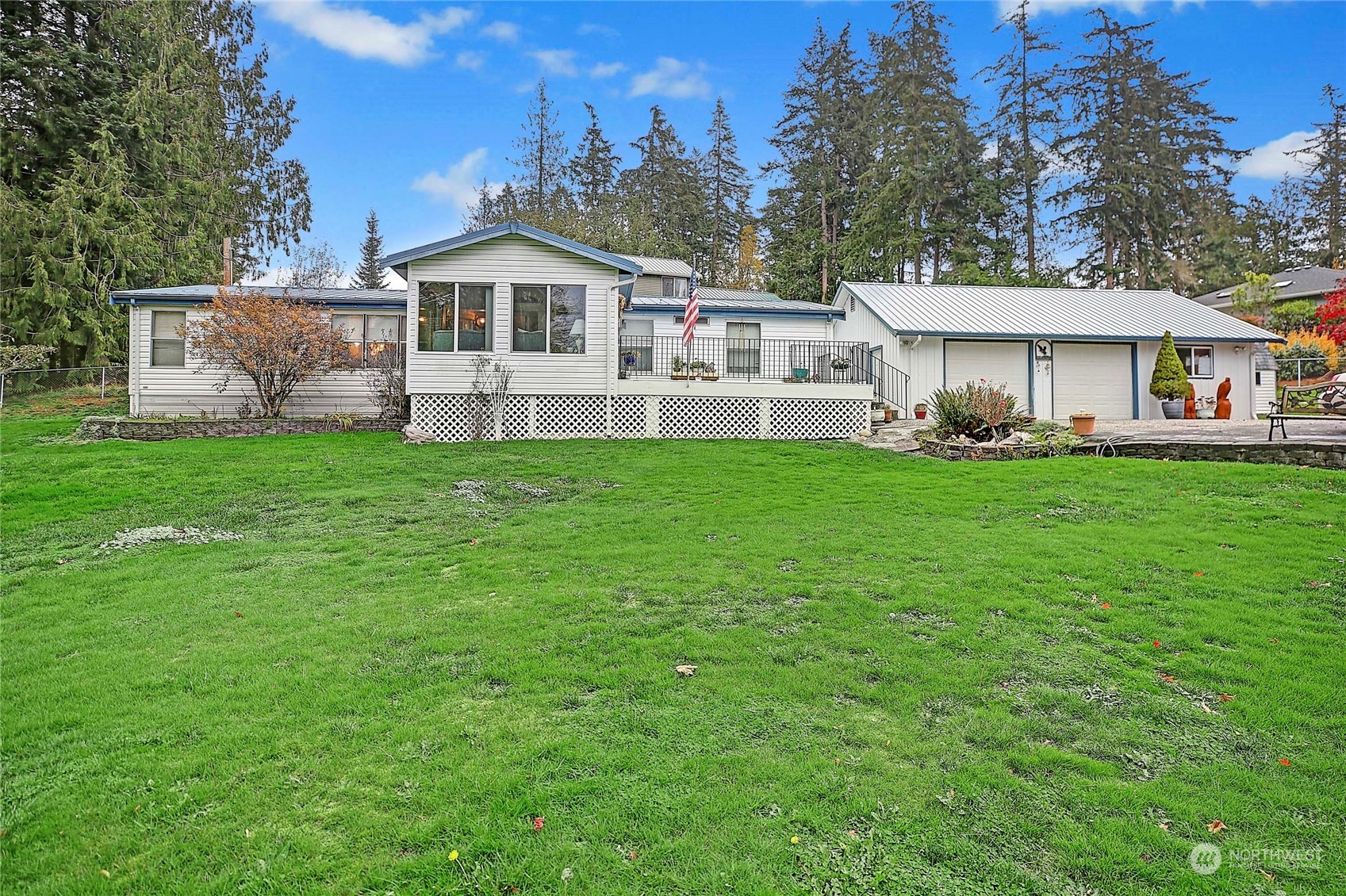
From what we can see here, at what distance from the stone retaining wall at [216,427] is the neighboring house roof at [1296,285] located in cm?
3344

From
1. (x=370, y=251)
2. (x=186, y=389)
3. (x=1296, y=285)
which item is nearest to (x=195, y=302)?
(x=186, y=389)

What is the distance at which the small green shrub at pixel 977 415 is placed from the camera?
476 inches

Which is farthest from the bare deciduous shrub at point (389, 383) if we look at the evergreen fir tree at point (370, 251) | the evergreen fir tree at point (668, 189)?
the evergreen fir tree at point (370, 251)

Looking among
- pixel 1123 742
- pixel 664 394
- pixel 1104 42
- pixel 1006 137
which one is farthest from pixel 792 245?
pixel 1123 742

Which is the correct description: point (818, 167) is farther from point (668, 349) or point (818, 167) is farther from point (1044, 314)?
point (668, 349)

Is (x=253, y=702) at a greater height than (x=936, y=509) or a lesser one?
lesser

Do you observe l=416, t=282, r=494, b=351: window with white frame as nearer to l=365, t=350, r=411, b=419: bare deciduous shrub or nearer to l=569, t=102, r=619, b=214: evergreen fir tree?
l=365, t=350, r=411, b=419: bare deciduous shrub

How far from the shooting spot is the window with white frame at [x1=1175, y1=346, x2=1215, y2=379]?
1869 centimetres

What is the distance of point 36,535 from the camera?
7121 millimetres

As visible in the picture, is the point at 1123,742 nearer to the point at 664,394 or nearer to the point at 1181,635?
the point at 1181,635

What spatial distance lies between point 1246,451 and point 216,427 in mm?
17812

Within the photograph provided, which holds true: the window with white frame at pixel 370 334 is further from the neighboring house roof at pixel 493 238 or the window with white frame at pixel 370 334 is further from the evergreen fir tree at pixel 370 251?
the evergreen fir tree at pixel 370 251

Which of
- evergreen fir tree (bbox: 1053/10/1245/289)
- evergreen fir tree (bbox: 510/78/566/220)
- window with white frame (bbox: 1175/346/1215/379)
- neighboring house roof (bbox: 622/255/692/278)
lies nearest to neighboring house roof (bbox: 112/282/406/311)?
A: neighboring house roof (bbox: 622/255/692/278)

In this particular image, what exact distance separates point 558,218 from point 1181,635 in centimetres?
2929
